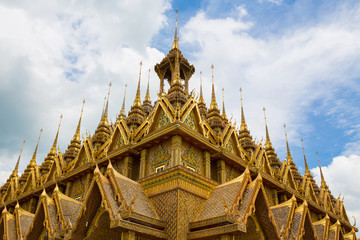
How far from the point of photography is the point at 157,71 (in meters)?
19.8

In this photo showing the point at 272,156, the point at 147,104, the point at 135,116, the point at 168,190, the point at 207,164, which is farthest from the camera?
the point at 272,156

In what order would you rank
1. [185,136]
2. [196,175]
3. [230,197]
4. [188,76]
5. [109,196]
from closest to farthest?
[109,196]
[230,197]
[196,175]
[185,136]
[188,76]

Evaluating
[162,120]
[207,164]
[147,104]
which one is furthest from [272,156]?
[162,120]

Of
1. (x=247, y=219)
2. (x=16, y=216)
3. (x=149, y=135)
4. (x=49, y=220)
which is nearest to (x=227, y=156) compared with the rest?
(x=149, y=135)

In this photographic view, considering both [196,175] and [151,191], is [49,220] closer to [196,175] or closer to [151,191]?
[151,191]

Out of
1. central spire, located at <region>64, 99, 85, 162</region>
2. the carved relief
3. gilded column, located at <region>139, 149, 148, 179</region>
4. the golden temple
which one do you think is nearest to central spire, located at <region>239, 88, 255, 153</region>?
the golden temple

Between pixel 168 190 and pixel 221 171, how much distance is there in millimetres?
3526

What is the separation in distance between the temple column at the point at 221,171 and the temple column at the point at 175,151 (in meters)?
2.58

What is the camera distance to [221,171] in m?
14.0

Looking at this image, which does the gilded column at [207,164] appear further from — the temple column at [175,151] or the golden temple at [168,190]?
the temple column at [175,151]

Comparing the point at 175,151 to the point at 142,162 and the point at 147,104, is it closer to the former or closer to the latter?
the point at 142,162

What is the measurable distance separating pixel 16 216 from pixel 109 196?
250 inches

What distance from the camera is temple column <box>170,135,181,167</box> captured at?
1205cm

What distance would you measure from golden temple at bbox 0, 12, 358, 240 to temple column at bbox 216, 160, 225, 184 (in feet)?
0.15
